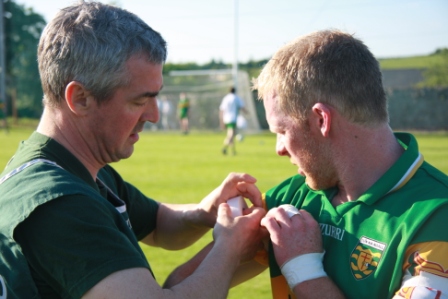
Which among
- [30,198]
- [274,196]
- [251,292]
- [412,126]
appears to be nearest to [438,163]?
[251,292]

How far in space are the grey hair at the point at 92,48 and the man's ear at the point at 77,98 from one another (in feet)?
0.08

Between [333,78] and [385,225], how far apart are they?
0.64 m

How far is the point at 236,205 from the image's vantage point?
321cm

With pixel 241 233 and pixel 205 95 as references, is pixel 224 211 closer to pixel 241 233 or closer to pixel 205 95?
pixel 241 233

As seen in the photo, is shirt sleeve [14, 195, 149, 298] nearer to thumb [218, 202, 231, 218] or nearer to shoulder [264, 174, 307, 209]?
thumb [218, 202, 231, 218]

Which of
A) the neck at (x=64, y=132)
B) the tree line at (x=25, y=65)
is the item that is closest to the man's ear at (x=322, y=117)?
the neck at (x=64, y=132)

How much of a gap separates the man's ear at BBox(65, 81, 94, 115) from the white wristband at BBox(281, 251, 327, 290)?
3.64ft

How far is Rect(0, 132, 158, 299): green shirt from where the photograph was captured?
2287 millimetres

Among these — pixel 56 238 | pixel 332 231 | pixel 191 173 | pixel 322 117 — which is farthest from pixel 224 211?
pixel 191 173

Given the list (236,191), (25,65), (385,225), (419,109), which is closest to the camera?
(385,225)

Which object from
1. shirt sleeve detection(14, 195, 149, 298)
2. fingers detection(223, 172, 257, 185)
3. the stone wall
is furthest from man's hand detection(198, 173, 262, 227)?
the stone wall

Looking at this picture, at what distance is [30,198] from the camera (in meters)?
2.33

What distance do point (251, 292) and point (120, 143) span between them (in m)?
3.36

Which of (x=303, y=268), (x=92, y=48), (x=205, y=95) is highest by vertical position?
(x=92, y=48)
